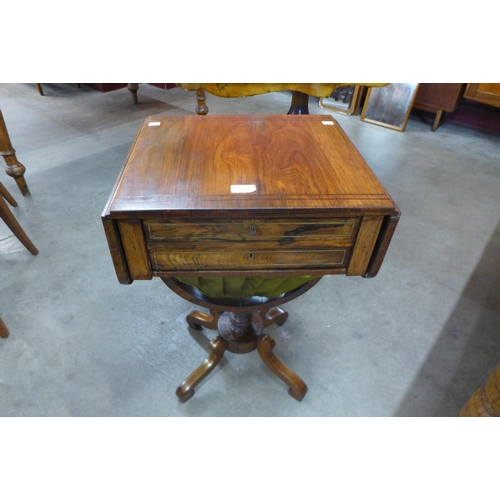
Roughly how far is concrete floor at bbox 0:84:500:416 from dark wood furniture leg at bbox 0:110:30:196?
9cm

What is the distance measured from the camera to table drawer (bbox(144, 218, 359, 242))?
0.68 m

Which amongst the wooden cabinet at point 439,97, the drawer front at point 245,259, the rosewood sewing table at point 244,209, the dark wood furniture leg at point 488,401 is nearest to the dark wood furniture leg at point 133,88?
the wooden cabinet at point 439,97

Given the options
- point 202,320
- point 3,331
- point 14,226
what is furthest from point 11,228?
point 202,320

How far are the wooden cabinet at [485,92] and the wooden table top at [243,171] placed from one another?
2.40 metres

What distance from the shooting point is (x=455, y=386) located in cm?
124

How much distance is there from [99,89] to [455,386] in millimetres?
3928

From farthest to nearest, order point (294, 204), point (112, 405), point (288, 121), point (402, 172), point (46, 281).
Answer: point (402, 172) → point (46, 281) → point (112, 405) → point (288, 121) → point (294, 204)

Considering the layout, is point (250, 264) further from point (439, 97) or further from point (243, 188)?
point (439, 97)

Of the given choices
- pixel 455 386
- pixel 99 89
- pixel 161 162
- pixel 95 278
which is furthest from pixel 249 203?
pixel 99 89

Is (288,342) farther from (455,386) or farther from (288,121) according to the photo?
(288,121)

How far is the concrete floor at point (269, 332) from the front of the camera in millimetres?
1191

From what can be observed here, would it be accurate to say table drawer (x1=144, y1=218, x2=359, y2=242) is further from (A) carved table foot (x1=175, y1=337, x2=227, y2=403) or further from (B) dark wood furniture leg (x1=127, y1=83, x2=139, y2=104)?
(B) dark wood furniture leg (x1=127, y1=83, x2=139, y2=104)

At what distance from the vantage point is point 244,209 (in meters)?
0.65

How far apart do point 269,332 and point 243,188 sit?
2.76ft
